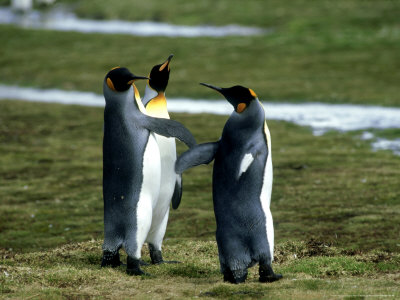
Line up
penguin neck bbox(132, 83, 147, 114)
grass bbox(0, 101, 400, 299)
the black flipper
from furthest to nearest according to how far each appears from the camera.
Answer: the black flipper
penguin neck bbox(132, 83, 147, 114)
grass bbox(0, 101, 400, 299)

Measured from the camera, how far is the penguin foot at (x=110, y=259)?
7328 mm

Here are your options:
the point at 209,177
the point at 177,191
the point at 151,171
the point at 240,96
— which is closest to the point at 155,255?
the point at 177,191

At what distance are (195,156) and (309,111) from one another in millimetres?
15193

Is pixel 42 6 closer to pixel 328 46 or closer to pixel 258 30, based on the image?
pixel 258 30

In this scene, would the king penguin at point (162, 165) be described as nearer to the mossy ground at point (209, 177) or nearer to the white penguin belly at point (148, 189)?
the white penguin belly at point (148, 189)

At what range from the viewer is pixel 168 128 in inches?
281

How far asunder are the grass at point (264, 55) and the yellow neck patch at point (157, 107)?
607 inches

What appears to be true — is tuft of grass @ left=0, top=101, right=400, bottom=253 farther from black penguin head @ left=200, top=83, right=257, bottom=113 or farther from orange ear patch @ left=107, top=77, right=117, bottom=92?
orange ear patch @ left=107, top=77, right=117, bottom=92

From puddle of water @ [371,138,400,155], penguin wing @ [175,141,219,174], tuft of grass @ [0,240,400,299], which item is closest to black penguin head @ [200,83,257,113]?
penguin wing @ [175,141,219,174]

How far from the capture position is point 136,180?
716 centimetres

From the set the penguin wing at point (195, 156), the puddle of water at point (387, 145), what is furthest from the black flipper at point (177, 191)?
the puddle of water at point (387, 145)

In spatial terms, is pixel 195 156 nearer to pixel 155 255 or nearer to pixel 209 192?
pixel 155 255

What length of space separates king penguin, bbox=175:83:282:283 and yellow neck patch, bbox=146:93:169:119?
1.11 metres

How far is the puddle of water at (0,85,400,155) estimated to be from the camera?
18484 millimetres
